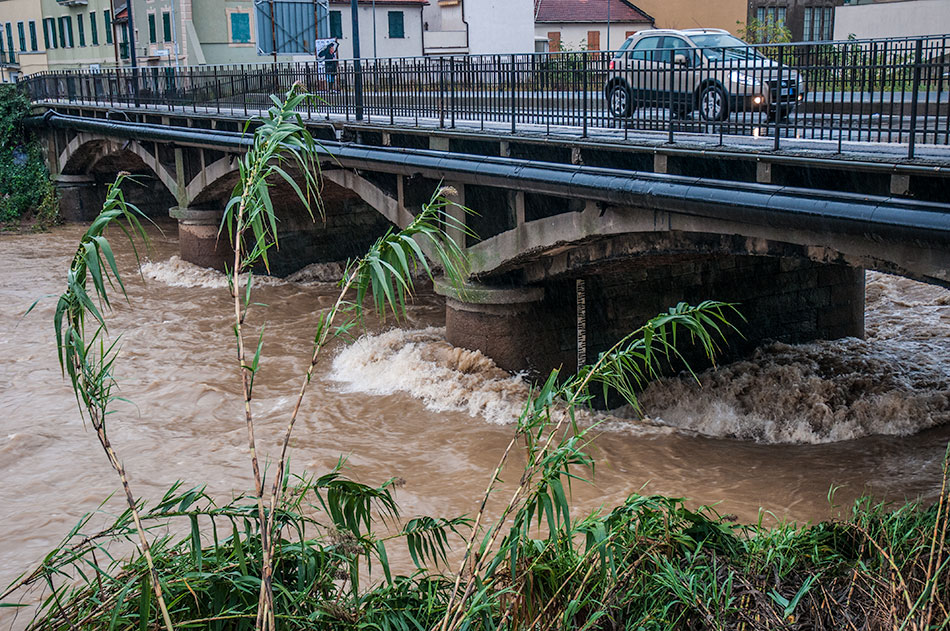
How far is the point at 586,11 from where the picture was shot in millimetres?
41812

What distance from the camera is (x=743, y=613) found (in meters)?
4.91

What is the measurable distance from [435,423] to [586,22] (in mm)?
31800

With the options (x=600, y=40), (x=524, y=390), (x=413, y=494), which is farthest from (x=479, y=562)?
(x=600, y=40)

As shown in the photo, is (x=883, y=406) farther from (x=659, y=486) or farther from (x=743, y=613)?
(x=743, y=613)

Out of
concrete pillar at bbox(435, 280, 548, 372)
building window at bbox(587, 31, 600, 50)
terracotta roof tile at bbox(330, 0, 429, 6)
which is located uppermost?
terracotta roof tile at bbox(330, 0, 429, 6)

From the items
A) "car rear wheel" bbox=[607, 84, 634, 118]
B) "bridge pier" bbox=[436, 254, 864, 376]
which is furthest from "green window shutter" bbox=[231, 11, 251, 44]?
"car rear wheel" bbox=[607, 84, 634, 118]

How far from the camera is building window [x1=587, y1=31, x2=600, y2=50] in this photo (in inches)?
1613

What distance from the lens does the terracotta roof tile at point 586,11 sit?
41000mm

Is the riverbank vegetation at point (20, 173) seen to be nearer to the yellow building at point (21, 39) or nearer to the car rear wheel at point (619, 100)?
the yellow building at point (21, 39)

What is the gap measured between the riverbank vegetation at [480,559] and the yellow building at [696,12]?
34.8m

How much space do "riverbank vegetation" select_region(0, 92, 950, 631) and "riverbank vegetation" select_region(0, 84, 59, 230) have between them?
93.4 feet

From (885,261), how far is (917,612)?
13.4 ft

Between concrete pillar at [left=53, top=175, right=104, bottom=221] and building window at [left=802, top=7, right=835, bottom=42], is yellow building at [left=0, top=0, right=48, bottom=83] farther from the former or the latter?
building window at [left=802, top=7, right=835, bottom=42]

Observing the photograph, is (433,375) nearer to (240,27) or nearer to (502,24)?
(240,27)
